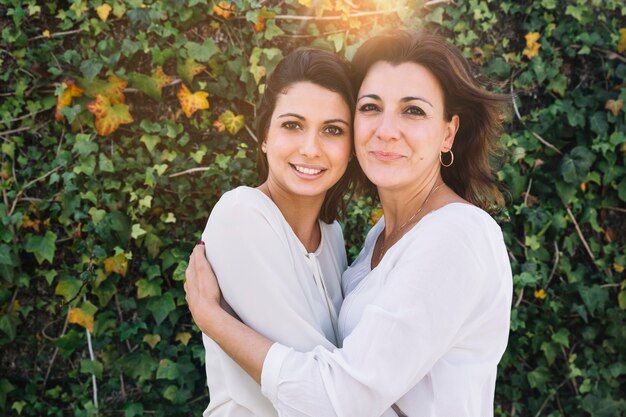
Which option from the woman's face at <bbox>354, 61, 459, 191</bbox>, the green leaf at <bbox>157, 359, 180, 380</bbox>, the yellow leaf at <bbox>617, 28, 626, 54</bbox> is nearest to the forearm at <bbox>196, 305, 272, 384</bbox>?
the woman's face at <bbox>354, 61, 459, 191</bbox>

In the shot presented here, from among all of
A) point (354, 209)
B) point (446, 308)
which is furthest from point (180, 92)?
point (446, 308)

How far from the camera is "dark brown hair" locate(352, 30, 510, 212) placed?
6.60 feet

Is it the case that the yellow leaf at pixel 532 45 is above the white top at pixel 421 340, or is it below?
above

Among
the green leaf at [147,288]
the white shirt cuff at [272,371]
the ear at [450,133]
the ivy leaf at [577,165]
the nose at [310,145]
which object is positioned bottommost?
the green leaf at [147,288]

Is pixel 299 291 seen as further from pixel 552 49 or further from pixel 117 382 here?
pixel 552 49

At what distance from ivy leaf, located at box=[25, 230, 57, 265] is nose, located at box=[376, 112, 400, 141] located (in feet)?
5.99

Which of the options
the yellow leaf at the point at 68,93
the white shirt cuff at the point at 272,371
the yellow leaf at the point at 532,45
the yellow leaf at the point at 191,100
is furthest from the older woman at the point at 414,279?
the yellow leaf at the point at 68,93

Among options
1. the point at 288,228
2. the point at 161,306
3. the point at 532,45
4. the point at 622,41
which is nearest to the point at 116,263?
the point at 161,306

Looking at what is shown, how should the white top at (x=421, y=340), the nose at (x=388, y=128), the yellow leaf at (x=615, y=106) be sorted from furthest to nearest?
the yellow leaf at (x=615, y=106) < the nose at (x=388, y=128) < the white top at (x=421, y=340)

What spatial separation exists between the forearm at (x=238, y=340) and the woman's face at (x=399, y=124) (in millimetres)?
670

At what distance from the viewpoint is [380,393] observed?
159 cm

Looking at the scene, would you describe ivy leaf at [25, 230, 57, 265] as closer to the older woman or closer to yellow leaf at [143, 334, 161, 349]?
yellow leaf at [143, 334, 161, 349]

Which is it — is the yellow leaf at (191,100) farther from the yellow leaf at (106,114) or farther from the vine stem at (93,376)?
the vine stem at (93,376)

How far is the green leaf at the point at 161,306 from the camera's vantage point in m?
3.01
